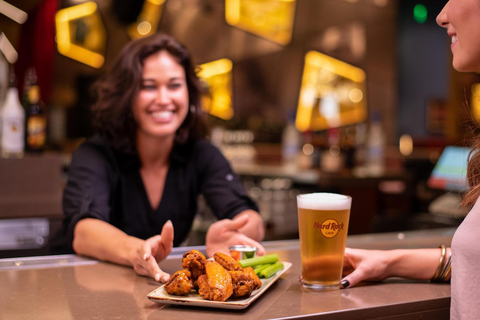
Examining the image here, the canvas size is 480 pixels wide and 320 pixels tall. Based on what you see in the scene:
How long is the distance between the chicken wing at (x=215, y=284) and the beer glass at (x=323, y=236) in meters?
0.17

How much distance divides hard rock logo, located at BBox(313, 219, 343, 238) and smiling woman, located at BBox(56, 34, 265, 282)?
2.24 ft

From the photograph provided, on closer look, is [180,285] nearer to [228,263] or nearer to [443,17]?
[228,263]

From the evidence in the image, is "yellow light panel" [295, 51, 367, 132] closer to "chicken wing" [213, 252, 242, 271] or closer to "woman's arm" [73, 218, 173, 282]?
"woman's arm" [73, 218, 173, 282]

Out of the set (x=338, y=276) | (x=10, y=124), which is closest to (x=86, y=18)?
(x=10, y=124)

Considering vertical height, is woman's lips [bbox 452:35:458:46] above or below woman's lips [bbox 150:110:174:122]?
above

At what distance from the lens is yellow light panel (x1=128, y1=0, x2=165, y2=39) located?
611 cm

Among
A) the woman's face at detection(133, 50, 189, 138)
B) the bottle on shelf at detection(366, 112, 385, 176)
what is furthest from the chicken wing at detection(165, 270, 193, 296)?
the bottle on shelf at detection(366, 112, 385, 176)

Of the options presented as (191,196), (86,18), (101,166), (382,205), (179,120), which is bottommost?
(382,205)

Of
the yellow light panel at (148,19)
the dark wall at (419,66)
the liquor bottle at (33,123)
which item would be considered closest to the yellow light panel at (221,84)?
the yellow light panel at (148,19)

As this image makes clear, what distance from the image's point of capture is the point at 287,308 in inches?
32.8

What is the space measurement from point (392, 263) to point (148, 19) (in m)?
5.65

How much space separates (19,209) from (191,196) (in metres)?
0.92

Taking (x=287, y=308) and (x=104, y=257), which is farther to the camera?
(x=104, y=257)

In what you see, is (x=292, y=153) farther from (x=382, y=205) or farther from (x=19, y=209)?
(x=19, y=209)
